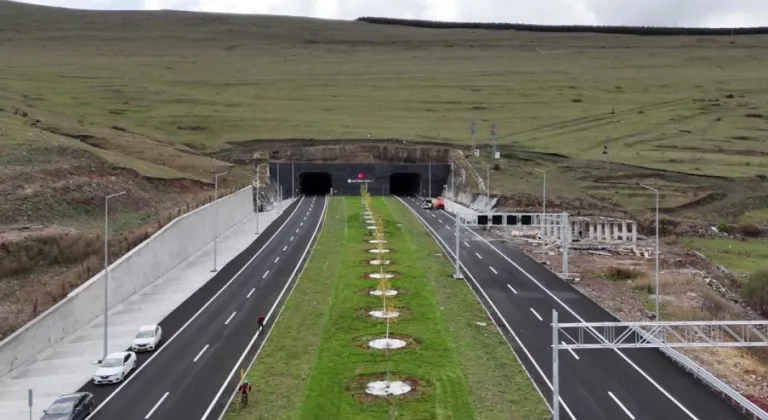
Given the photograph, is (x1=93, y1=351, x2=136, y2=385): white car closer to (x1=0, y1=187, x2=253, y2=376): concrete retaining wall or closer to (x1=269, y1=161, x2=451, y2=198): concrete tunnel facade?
(x1=0, y1=187, x2=253, y2=376): concrete retaining wall

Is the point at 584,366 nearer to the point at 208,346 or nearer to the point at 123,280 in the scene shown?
the point at 208,346

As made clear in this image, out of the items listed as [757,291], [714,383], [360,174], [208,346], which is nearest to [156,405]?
[208,346]

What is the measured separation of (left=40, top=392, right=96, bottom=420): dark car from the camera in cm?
2833

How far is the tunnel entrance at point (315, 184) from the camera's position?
129875mm

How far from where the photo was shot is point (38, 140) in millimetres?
77562

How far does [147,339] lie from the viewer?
129 feet

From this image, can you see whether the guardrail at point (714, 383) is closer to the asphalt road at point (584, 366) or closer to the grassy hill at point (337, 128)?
the asphalt road at point (584, 366)

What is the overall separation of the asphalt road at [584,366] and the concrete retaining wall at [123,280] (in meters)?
24.6

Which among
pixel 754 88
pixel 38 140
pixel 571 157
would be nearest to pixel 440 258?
pixel 38 140

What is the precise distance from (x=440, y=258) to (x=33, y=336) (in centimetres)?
3595

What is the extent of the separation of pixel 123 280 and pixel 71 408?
22509 millimetres

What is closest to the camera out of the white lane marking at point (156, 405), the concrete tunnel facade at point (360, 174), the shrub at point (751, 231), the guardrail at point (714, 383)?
the guardrail at point (714, 383)

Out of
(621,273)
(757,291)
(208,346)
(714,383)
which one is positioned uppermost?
(621,273)

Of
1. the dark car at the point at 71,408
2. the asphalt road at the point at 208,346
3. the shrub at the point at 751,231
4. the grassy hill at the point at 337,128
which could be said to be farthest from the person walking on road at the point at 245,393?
the shrub at the point at 751,231
